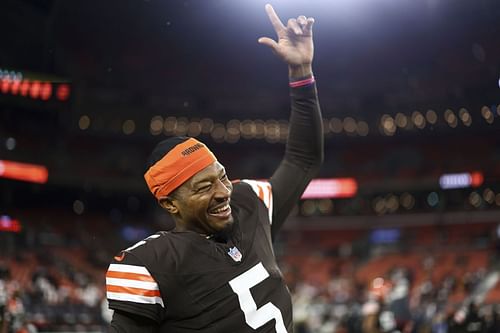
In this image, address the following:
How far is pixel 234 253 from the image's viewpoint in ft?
6.29

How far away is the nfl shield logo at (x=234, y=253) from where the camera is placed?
190cm

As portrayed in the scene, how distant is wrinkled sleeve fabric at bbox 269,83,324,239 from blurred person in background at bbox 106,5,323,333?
143mm

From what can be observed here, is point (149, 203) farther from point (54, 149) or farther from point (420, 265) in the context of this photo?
point (420, 265)

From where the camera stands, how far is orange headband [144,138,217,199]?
1.86m

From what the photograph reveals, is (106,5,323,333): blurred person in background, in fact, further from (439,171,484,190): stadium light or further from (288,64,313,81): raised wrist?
(439,171,484,190): stadium light

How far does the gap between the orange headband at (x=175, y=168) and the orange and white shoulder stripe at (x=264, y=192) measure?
1.05 feet

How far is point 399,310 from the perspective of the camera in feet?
24.1

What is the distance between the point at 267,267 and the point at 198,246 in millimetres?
239

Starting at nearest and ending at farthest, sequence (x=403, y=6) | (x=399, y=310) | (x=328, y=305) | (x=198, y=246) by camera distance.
Answer: (x=198, y=246) → (x=399, y=310) → (x=403, y=6) → (x=328, y=305)

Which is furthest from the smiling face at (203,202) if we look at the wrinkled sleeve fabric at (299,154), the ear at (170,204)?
the wrinkled sleeve fabric at (299,154)

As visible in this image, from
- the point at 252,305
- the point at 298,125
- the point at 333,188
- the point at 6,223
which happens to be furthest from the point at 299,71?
the point at 333,188

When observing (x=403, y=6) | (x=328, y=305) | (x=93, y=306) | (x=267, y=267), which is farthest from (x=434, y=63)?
(x=267, y=267)

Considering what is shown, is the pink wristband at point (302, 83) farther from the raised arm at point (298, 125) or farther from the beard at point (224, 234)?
the beard at point (224, 234)

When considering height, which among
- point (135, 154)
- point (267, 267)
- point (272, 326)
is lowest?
point (272, 326)
